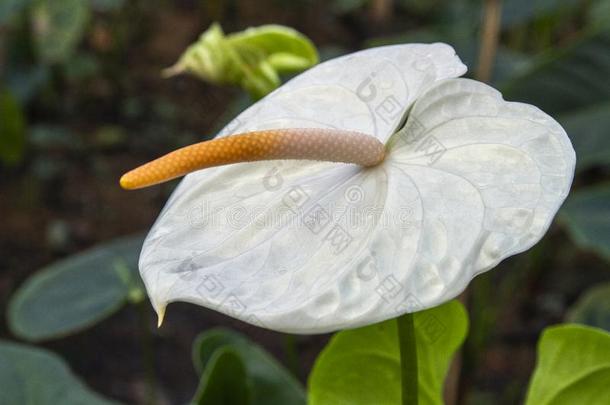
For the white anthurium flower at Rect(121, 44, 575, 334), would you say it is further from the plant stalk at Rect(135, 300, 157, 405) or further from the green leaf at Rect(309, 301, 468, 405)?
the plant stalk at Rect(135, 300, 157, 405)

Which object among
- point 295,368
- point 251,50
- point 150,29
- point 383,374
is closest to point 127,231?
point 150,29

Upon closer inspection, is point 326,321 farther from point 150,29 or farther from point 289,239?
point 150,29

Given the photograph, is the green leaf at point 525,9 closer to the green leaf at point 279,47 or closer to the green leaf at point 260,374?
the green leaf at point 279,47

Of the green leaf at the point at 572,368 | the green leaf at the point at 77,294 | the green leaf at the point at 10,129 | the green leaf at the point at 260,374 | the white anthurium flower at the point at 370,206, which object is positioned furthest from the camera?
the green leaf at the point at 10,129

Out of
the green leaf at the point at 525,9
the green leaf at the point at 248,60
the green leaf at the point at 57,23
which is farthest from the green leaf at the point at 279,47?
the green leaf at the point at 57,23

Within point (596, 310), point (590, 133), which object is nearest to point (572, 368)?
point (596, 310)
